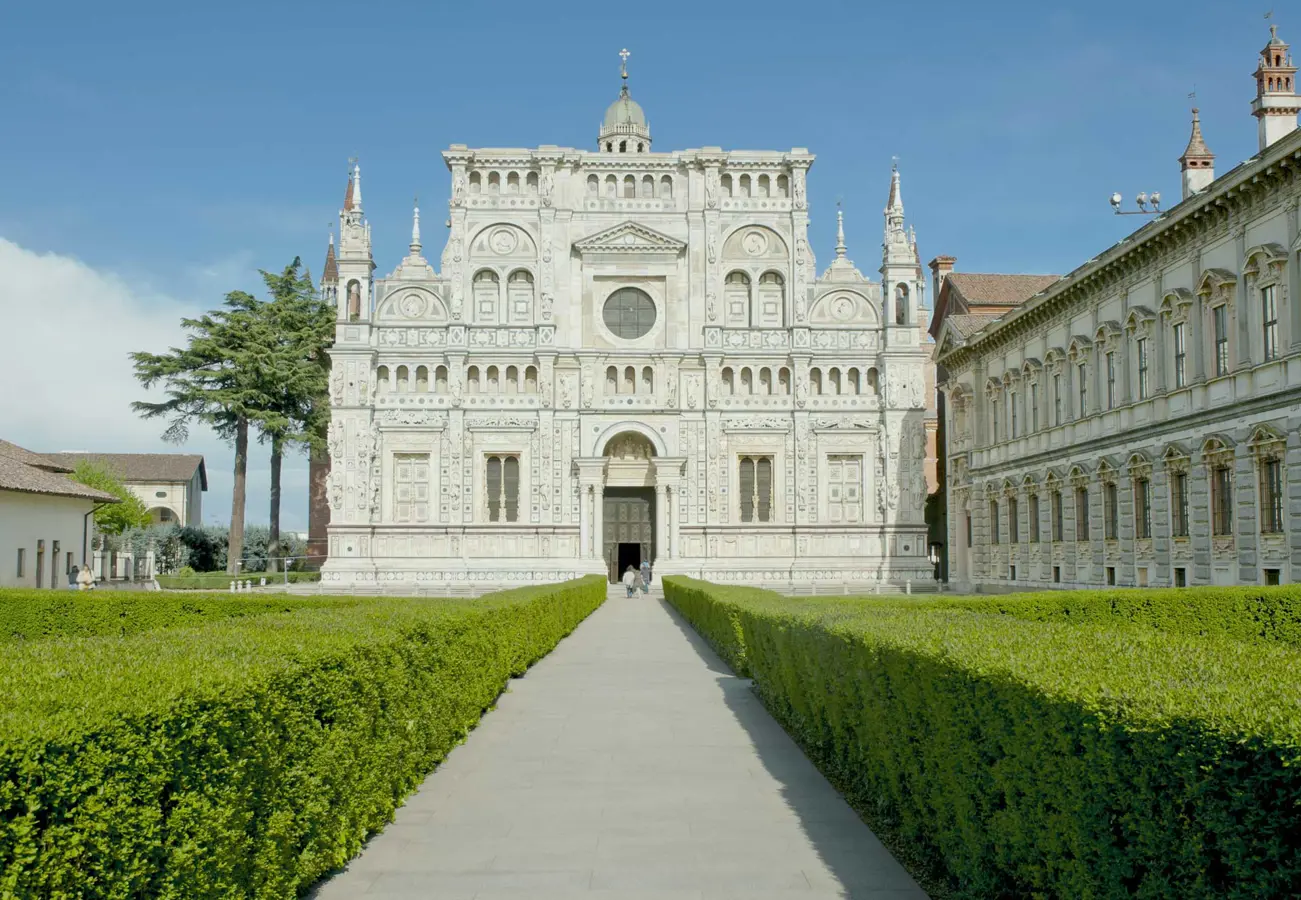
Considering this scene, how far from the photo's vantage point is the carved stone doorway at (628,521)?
201 ft

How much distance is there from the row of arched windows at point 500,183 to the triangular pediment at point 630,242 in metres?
3.90

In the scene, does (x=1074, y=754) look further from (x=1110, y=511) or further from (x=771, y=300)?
(x=771, y=300)

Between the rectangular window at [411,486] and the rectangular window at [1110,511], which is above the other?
the rectangular window at [411,486]

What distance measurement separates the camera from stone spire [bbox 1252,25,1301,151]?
3400cm

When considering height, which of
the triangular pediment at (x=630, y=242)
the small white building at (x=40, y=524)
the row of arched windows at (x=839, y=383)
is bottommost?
the small white building at (x=40, y=524)

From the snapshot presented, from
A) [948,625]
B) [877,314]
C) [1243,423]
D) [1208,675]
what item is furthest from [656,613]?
[1208,675]

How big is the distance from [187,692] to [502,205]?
56678mm

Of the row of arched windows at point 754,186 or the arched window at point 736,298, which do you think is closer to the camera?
the arched window at point 736,298

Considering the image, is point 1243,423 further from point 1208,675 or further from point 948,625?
point 1208,675

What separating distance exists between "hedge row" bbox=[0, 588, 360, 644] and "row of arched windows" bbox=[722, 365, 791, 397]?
124 ft

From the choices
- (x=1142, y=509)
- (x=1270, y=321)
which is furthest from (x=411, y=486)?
(x=1270, y=321)

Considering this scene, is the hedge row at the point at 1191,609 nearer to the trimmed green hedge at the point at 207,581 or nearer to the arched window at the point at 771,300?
the arched window at the point at 771,300

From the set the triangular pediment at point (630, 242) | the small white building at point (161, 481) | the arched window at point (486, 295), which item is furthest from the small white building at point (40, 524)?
the small white building at point (161, 481)

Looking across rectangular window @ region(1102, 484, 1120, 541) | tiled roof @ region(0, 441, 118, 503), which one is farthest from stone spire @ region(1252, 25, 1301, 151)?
tiled roof @ region(0, 441, 118, 503)
